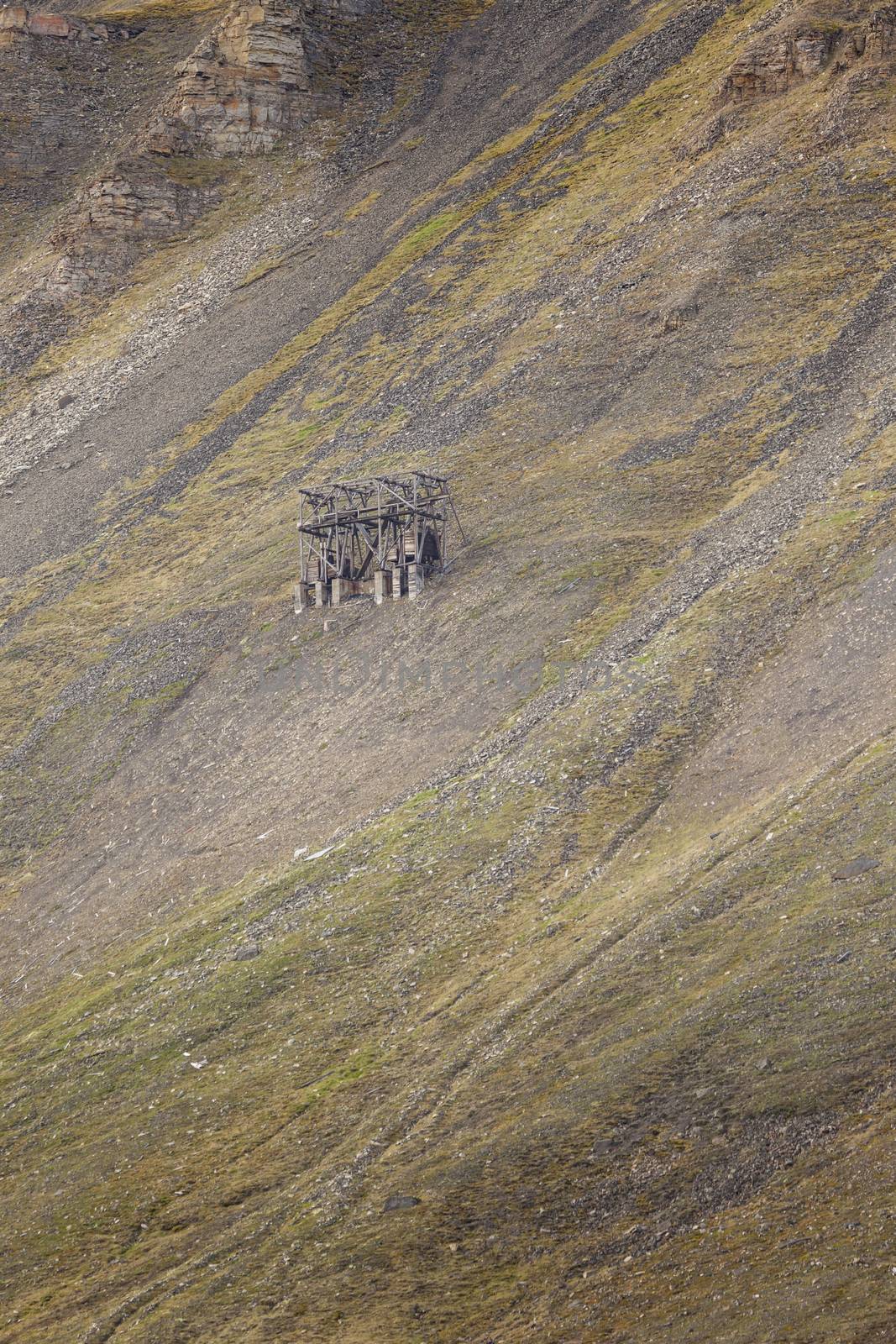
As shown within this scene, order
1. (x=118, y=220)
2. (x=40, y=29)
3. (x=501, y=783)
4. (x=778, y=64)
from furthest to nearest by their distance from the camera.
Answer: (x=40, y=29) < (x=118, y=220) < (x=778, y=64) < (x=501, y=783)

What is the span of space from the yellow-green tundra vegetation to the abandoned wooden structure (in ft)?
3.26

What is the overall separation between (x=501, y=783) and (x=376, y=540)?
18.2 m

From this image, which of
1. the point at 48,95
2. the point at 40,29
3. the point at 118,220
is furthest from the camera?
the point at 40,29

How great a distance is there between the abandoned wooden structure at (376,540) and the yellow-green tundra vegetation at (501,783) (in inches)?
39.1

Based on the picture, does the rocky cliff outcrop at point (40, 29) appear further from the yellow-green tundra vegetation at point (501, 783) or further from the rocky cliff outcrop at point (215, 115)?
the yellow-green tundra vegetation at point (501, 783)

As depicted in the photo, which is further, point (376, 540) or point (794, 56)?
point (794, 56)

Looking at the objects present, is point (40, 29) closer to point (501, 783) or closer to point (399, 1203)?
point (501, 783)

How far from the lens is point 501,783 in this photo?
35.6 metres

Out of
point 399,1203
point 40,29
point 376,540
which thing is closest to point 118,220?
point 40,29

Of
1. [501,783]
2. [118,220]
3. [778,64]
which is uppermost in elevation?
[118,220]

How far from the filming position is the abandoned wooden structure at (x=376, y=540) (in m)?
49.2

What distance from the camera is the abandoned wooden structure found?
4925cm

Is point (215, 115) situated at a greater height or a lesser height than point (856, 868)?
greater

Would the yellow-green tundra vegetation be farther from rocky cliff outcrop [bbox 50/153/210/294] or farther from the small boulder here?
rocky cliff outcrop [bbox 50/153/210/294]
